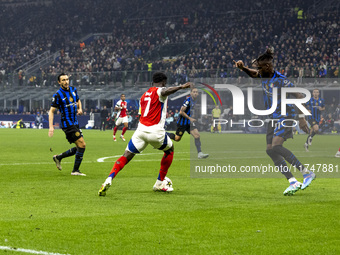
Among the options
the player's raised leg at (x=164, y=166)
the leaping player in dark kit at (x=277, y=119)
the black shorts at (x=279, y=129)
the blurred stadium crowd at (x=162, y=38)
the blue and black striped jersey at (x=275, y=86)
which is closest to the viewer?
the leaping player in dark kit at (x=277, y=119)

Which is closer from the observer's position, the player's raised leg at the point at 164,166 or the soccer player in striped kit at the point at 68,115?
the player's raised leg at the point at 164,166

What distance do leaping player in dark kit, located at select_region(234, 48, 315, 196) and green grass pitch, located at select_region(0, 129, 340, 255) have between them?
31 cm

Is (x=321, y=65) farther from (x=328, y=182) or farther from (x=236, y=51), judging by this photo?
(x=328, y=182)

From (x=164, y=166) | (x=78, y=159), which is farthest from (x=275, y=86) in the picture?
(x=78, y=159)

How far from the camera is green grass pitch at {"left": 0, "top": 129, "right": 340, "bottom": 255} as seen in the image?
7.12 meters

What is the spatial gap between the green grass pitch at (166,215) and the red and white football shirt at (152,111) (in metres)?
1.21

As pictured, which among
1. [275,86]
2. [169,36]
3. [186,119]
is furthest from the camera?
[169,36]

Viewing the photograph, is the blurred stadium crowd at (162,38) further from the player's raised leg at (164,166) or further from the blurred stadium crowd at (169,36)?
the player's raised leg at (164,166)

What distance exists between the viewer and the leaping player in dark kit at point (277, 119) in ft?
37.6

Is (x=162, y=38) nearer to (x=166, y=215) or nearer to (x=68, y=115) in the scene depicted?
(x=68, y=115)

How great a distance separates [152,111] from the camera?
464 inches

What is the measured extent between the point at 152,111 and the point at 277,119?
2.22 meters

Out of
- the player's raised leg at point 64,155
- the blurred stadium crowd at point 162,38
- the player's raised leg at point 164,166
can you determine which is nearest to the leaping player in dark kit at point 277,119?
the player's raised leg at point 164,166

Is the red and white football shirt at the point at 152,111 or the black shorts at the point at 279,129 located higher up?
the red and white football shirt at the point at 152,111
